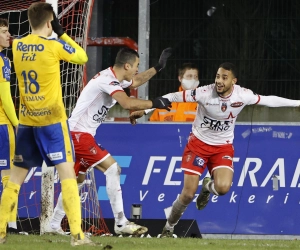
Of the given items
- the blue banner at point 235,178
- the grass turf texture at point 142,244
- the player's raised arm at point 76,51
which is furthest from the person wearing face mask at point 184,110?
the player's raised arm at point 76,51

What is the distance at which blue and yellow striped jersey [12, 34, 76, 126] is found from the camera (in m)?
8.55

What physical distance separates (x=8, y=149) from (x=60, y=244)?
2.21 m

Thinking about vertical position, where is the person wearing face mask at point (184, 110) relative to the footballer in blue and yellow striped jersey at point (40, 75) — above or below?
below

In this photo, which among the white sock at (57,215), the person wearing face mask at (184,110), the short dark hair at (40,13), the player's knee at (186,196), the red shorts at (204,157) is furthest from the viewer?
the person wearing face mask at (184,110)

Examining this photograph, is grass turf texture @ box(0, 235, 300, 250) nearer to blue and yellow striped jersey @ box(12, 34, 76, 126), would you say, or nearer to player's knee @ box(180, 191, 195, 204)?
player's knee @ box(180, 191, 195, 204)

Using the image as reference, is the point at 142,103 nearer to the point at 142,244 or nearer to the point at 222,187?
the point at 142,244

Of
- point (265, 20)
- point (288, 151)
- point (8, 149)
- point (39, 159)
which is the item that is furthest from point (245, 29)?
point (39, 159)

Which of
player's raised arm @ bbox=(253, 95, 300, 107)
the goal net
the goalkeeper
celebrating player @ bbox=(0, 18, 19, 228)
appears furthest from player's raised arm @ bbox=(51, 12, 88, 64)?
the goal net

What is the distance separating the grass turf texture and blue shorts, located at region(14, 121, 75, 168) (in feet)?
2.42

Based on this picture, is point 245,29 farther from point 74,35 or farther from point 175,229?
point 175,229

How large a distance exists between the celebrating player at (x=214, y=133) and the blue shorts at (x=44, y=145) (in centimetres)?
256

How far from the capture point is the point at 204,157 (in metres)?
11.2

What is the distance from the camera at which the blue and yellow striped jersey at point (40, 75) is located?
855 cm

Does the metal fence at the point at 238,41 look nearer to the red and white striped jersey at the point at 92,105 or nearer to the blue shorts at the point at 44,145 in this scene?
the red and white striped jersey at the point at 92,105
